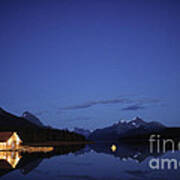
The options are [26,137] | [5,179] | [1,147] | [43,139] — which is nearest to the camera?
[5,179]

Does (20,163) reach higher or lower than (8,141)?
lower

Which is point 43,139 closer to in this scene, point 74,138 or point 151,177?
point 74,138

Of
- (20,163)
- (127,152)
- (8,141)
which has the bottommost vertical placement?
(20,163)

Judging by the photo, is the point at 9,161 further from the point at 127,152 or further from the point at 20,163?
Result: the point at 127,152

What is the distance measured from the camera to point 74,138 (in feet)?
627

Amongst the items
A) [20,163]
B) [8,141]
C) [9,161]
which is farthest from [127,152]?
[20,163]

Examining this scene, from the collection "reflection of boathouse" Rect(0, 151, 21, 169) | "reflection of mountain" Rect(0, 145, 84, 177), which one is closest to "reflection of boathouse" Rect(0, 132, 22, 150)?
"reflection of mountain" Rect(0, 145, 84, 177)

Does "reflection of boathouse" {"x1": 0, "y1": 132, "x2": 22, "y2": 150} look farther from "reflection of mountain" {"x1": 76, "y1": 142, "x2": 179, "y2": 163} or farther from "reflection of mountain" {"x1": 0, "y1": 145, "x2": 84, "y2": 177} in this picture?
"reflection of mountain" {"x1": 0, "y1": 145, "x2": 84, "y2": 177}

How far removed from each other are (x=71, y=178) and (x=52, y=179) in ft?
6.67

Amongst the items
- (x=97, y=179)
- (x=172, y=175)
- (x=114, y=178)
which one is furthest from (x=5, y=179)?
(x=172, y=175)

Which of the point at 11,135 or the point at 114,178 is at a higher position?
the point at 11,135

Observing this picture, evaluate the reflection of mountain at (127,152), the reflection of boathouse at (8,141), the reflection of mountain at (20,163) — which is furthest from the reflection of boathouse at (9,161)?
the reflection of boathouse at (8,141)

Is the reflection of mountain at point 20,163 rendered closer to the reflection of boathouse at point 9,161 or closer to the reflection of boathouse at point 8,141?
the reflection of boathouse at point 9,161

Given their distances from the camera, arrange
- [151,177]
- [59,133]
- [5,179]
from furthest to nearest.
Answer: [59,133] < [151,177] < [5,179]
